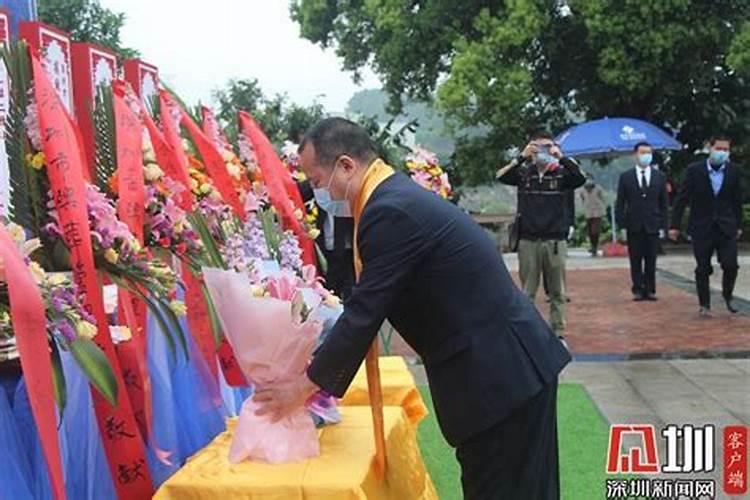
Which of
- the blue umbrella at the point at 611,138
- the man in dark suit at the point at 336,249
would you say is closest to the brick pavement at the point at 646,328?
the man in dark suit at the point at 336,249

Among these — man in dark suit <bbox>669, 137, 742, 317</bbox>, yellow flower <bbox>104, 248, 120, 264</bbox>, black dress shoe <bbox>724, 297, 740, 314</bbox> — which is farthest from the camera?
black dress shoe <bbox>724, 297, 740, 314</bbox>

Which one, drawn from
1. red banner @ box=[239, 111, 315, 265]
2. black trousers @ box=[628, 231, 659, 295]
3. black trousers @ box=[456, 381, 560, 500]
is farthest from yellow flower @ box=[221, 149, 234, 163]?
black trousers @ box=[628, 231, 659, 295]

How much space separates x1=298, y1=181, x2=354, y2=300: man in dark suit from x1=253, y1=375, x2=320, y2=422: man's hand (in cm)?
309

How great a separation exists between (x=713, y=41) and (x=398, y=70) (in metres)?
6.01

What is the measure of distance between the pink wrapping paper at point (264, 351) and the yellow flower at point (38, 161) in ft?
1.83

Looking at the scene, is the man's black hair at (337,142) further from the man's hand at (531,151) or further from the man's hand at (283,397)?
the man's hand at (531,151)

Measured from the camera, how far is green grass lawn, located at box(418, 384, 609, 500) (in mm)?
3615

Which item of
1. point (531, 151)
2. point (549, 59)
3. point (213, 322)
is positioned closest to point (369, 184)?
point (213, 322)

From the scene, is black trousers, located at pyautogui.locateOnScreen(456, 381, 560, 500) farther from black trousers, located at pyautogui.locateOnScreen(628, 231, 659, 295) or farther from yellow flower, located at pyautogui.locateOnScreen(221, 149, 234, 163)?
black trousers, located at pyautogui.locateOnScreen(628, 231, 659, 295)

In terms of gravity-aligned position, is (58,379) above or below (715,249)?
above

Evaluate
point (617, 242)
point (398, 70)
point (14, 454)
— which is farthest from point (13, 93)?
point (398, 70)

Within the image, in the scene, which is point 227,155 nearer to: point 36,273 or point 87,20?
point 36,273

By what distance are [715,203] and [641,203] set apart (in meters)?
1.36

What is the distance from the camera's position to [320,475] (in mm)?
2320
